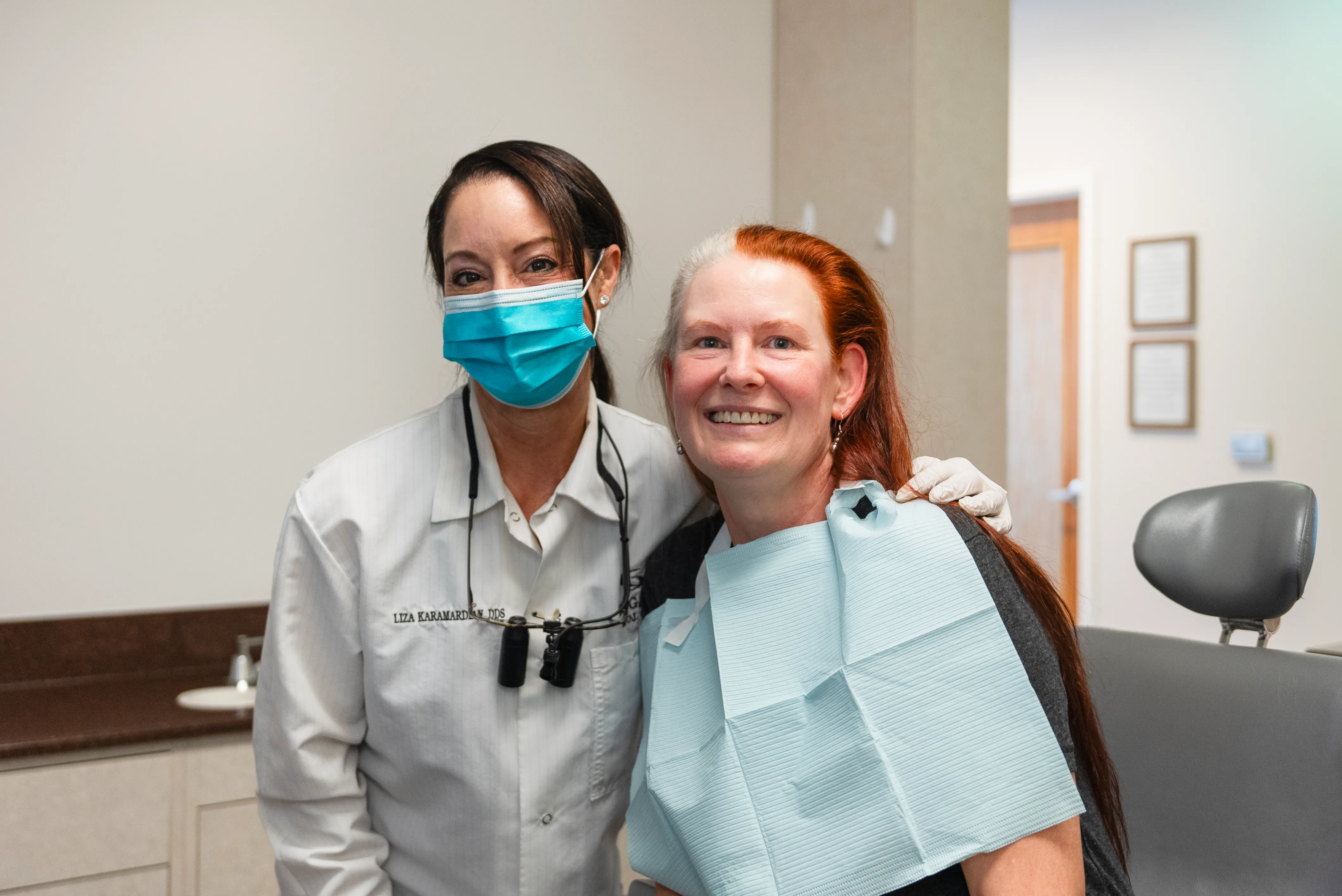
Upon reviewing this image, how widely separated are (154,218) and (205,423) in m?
0.46

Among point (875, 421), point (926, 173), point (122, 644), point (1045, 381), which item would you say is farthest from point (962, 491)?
point (1045, 381)

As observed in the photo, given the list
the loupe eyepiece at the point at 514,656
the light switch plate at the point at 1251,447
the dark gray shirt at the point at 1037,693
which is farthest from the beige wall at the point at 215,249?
the light switch plate at the point at 1251,447

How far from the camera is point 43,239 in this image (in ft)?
7.33

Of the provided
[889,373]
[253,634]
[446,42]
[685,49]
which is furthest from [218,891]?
[685,49]

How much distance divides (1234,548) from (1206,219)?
3101 mm

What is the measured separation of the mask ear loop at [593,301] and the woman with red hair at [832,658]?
109 millimetres

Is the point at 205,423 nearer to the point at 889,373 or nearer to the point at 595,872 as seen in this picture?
the point at 595,872

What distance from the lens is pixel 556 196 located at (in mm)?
1427

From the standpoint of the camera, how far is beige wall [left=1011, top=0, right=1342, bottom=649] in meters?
3.93

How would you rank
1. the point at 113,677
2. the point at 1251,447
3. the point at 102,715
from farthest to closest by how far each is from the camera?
the point at 1251,447 → the point at 113,677 → the point at 102,715

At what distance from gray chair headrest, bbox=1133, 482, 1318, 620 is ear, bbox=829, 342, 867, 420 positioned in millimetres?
560

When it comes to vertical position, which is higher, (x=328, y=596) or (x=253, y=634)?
(x=328, y=596)

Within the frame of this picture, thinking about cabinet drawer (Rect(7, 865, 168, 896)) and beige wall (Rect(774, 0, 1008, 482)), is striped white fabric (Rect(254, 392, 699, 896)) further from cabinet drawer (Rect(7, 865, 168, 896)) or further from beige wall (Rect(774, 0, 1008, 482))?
beige wall (Rect(774, 0, 1008, 482))

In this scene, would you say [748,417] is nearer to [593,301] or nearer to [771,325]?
[771,325]
